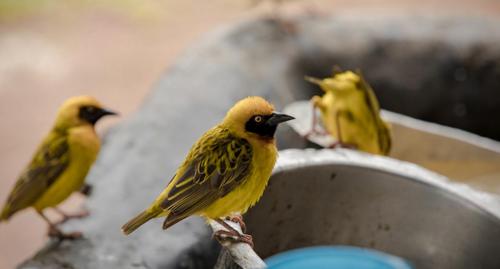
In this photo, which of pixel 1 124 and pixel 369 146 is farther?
pixel 1 124

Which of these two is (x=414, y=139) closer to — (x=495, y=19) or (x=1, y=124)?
(x=495, y=19)

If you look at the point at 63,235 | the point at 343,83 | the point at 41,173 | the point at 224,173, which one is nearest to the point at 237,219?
the point at 224,173

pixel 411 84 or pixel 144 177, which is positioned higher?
pixel 144 177

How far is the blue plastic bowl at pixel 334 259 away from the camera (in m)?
2.36

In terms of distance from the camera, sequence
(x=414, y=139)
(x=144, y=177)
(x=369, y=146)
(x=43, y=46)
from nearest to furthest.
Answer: (x=369, y=146)
(x=144, y=177)
(x=414, y=139)
(x=43, y=46)

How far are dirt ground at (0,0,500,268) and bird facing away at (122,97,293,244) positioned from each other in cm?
375

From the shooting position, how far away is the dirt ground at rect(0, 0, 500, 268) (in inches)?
249

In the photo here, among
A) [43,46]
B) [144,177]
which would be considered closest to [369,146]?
[144,177]

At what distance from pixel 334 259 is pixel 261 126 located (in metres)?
0.84

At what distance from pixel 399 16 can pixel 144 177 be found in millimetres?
2322

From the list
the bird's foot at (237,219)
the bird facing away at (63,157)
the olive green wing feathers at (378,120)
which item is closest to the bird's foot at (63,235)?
the bird facing away at (63,157)

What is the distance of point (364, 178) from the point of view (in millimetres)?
2410

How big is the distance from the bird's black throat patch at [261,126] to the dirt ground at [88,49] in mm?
3868

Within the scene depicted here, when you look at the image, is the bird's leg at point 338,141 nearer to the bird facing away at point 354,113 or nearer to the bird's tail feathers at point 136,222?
the bird facing away at point 354,113
